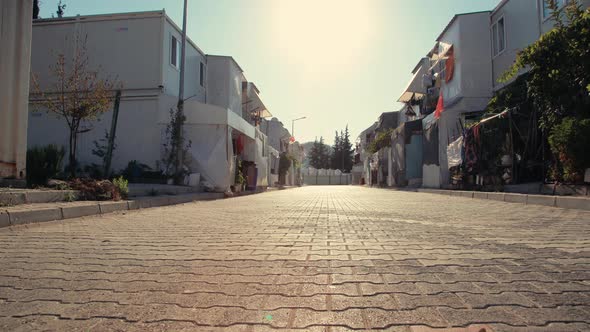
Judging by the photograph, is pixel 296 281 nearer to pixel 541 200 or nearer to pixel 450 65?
pixel 541 200

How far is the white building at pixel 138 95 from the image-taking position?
16.9 meters

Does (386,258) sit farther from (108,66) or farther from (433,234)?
(108,66)

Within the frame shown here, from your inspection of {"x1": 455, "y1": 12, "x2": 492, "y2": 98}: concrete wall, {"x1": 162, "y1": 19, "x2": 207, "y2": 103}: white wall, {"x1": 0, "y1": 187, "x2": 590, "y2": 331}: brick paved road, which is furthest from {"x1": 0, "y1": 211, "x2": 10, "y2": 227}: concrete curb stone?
{"x1": 455, "y1": 12, "x2": 492, "y2": 98}: concrete wall

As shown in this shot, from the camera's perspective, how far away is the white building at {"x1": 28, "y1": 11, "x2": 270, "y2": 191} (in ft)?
55.4

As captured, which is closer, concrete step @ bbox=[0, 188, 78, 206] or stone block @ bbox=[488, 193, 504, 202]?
concrete step @ bbox=[0, 188, 78, 206]

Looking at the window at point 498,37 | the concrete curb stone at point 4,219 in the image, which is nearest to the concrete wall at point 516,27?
the window at point 498,37

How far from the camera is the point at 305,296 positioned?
2.45 meters

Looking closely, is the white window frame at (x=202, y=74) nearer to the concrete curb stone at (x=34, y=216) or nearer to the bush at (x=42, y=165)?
the bush at (x=42, y=165)

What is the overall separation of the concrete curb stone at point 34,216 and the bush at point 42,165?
2887mm

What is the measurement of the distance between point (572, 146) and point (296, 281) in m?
8.77

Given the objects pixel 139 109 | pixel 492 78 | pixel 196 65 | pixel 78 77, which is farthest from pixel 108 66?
pixel 492 78

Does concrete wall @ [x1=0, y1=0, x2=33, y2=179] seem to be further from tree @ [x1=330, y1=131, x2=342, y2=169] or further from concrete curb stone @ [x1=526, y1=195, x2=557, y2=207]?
tree @ [x1=330, y1=131, x2=342, y2=169]

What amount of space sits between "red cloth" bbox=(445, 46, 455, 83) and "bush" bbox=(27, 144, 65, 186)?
18873 mm

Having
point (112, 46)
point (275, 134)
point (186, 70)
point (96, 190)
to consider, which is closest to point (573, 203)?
point (96, 190)
